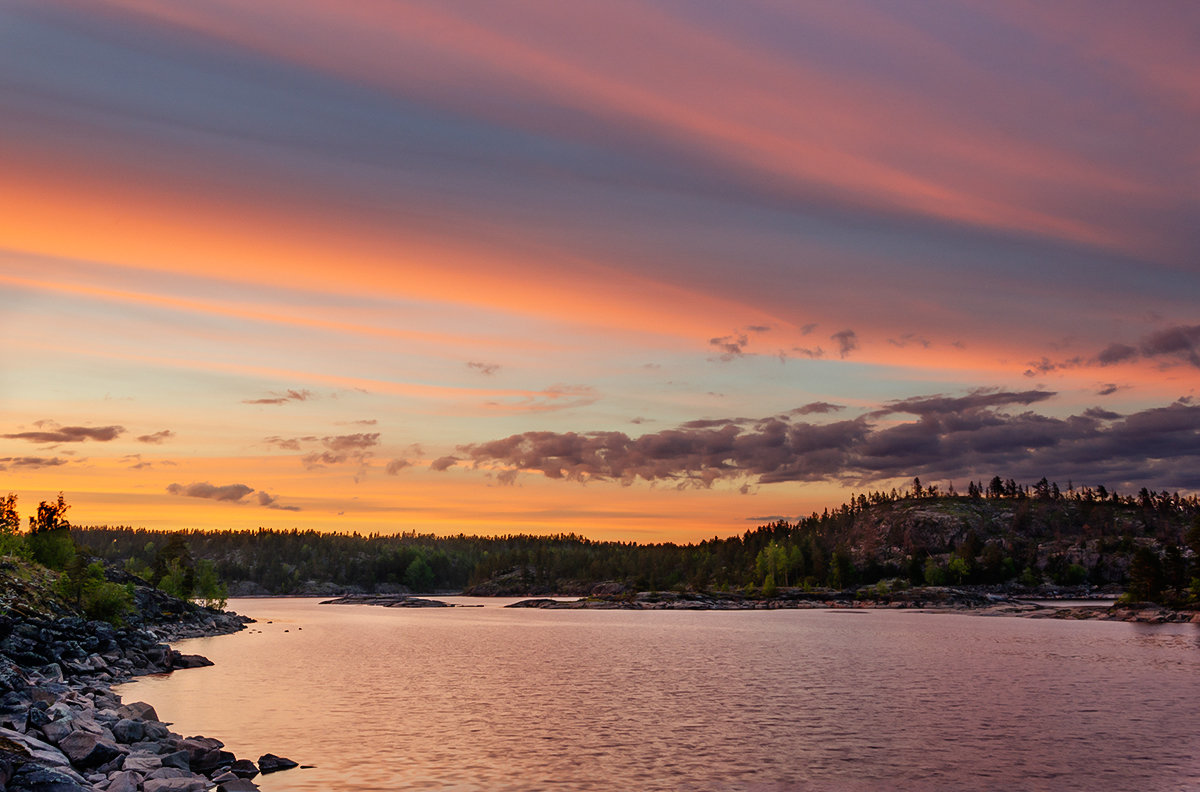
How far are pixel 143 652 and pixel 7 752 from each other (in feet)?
218

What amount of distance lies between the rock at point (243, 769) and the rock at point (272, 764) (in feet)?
3.81

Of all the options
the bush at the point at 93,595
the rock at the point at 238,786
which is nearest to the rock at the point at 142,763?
the rock at the point at 238,786

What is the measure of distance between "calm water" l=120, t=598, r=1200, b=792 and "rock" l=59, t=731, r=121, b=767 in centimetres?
669

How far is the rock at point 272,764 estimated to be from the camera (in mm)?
39466

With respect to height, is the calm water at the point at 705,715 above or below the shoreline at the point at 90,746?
below

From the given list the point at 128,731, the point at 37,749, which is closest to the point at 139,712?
the point at 128,731

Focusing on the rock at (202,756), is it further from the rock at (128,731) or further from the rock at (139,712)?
the rock at (139,712)

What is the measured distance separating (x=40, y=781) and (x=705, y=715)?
136 feet

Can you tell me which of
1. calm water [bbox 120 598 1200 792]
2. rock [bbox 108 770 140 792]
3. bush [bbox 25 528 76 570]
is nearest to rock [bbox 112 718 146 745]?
calm water [bbox 120 598 1200 792]

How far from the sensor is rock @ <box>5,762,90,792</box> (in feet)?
90.7

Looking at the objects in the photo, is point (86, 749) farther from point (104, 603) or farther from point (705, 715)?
point (104, 603)

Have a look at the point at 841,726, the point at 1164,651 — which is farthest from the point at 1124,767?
the point at 1164,651

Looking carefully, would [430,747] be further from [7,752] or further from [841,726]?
[841,726]

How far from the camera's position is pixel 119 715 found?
1767 inches
